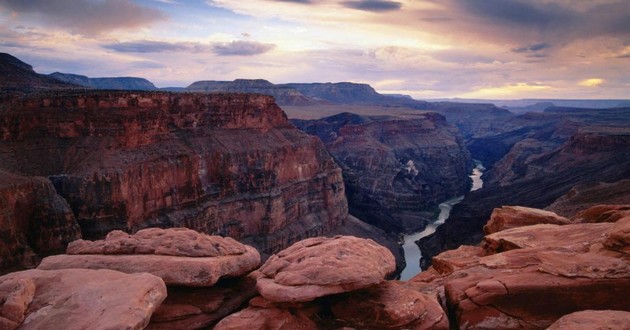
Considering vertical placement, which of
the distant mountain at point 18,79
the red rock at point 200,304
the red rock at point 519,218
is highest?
the distant mountain at point 18,79

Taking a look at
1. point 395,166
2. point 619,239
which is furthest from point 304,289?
point 395,166

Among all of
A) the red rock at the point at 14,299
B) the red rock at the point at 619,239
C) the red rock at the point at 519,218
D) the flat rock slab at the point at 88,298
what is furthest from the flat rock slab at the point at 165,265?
the red rock at the point at 519,218

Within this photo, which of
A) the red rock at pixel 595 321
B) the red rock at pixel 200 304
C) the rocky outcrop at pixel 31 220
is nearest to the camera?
the red rock at pixel 595 321

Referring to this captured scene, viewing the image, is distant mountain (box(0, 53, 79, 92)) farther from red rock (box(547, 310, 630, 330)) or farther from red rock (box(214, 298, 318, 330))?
red rock (box(547, 310, 630, 330))

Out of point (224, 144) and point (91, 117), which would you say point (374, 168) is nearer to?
point (224, 144)

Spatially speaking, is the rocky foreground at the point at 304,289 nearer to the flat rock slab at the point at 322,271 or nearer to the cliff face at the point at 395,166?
the flat rock slab at the point at 322,271

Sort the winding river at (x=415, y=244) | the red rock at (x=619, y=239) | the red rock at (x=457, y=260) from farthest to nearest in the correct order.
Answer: the winding river at (x=415, y=244) → the red rock at (x=457, y=260) → the red rock at (x=619, y=239)
